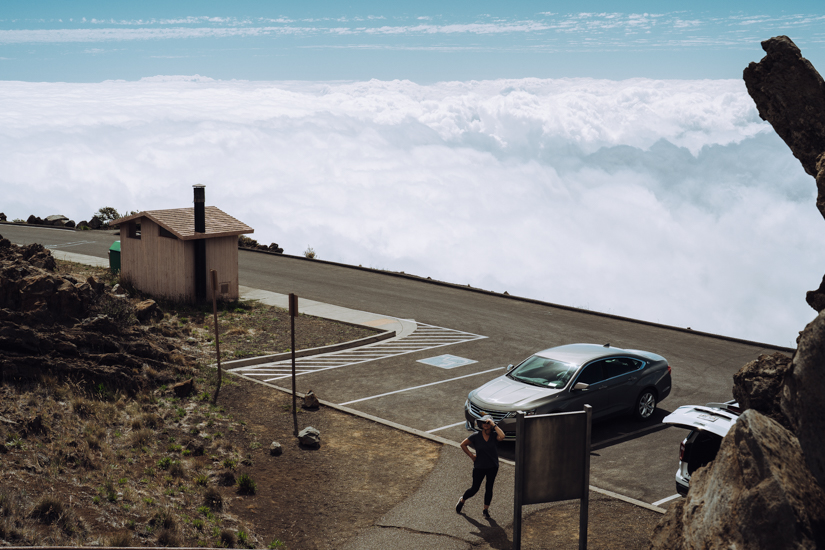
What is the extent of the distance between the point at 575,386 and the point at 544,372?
3.19ft

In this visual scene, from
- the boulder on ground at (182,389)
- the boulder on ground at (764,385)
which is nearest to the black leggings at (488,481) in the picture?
the boulder on ground at (764,385)

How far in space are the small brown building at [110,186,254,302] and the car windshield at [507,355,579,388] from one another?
13422 millimetres

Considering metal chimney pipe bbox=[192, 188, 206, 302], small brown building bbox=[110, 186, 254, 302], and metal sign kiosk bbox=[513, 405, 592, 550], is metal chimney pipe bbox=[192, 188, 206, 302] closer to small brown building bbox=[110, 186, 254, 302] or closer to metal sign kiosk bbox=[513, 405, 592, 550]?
small brown building bbox=[110, 186, 254, 302]

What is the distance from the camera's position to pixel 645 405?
51.4 feet

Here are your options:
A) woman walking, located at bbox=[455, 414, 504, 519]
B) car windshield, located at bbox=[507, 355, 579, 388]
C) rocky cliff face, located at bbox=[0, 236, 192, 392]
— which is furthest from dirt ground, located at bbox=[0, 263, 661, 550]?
car windshield, located at bbox=[507, 355, 579, 388]

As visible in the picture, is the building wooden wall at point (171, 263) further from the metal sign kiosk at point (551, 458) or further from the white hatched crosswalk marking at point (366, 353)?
the metal sign kiosk at point (551, 458)

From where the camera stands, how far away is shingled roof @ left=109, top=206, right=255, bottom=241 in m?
24.6

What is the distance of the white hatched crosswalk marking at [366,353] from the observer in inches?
745

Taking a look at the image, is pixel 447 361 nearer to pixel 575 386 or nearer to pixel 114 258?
pixel 575 386

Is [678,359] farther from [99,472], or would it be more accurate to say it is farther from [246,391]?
[99,472]

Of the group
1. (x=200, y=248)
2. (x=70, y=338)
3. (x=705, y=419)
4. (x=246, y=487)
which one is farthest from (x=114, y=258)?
(x=705, y=419)

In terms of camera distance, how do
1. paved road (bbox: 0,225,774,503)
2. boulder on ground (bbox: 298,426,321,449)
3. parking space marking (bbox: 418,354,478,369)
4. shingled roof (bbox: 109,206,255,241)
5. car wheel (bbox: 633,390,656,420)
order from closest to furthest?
boulder on ground (bbox: 298,426,321,449), paved road (bbox: 0,225,774,503), car wheel (bbox: 633,390,656,420), parking space marking (bbox: 418,354,478,369), shingled roof (bbox: 109,206,255,241)

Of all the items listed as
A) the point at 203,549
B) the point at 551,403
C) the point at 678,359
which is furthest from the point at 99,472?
the point at 678,359

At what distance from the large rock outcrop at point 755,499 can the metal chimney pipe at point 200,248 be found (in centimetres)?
1981
